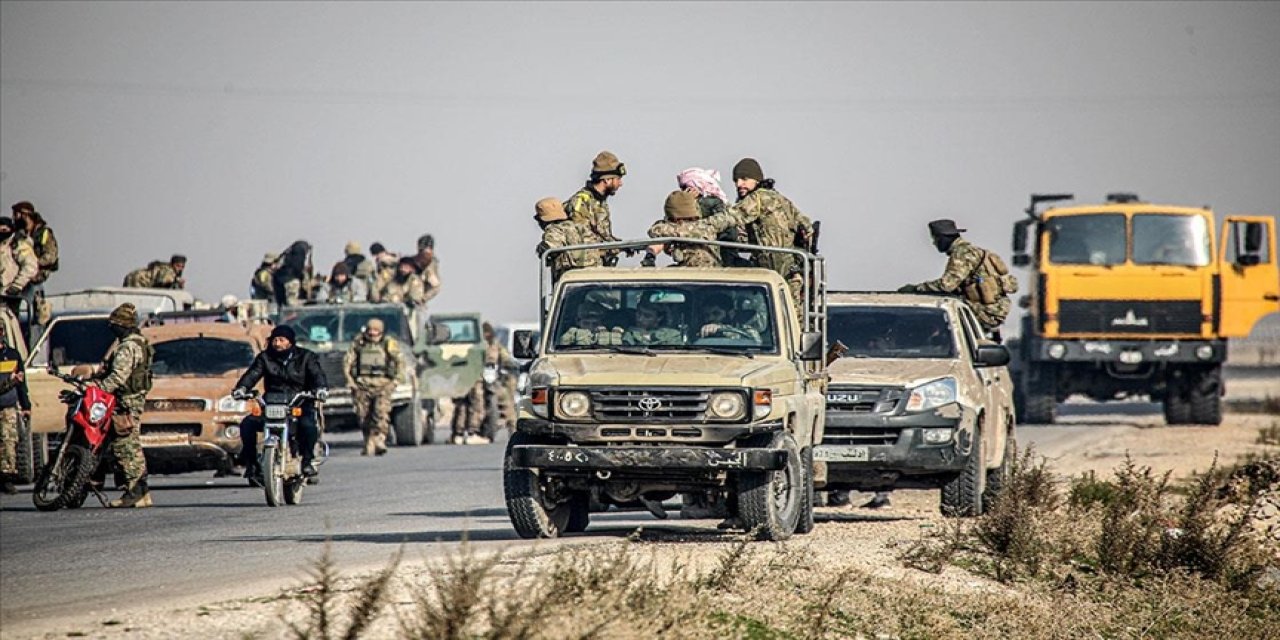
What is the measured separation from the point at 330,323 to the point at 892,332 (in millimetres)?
16213

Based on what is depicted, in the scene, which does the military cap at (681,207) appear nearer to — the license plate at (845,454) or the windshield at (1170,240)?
the license plate at (845,454)

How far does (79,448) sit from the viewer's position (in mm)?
19609

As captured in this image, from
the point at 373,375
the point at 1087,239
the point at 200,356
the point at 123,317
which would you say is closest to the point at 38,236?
the point at 200,356

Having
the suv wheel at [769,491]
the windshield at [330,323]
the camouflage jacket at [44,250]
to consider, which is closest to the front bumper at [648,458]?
the suv wheel at [769,491]

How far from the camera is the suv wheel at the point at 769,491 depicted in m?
13.6

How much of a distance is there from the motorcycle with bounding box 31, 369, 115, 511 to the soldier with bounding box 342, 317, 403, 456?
33.2 feet

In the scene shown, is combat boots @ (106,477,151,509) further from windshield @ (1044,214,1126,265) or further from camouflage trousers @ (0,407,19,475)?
windshield @ (1044,214,1126,265)

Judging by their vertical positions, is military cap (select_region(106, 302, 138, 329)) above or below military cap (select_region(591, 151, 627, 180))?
below

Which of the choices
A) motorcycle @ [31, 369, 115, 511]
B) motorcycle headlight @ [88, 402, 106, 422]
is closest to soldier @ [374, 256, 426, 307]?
motorcycle @ [31, 369, 115, 511]

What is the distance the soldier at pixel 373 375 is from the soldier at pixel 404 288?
157 inches

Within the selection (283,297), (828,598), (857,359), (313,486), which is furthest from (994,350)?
(283,297)

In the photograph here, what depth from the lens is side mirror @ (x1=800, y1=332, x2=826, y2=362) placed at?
14.2m

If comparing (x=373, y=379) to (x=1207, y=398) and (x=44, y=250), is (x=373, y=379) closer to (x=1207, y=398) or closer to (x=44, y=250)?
(x=44, y=250)

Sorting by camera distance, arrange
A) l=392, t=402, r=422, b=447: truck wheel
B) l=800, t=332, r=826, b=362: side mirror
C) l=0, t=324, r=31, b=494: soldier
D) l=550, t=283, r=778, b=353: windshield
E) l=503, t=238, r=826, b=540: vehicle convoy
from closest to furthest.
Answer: l=503, t=238, r=826, b=540: vehicle convoy → l=800, t=332, r=826, b=362: side mirror → l=550, t=283, r=778, b=353: windshield → l=0, t=324, r=31, b=494: soldier → l=392, t=402, r=422, b=447: truck wheel
